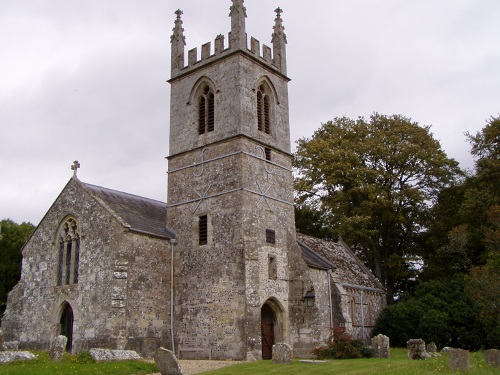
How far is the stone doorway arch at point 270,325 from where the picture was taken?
2488 cm

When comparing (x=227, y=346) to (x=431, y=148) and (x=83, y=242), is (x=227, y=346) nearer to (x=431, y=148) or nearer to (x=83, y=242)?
(x=83, y=242)

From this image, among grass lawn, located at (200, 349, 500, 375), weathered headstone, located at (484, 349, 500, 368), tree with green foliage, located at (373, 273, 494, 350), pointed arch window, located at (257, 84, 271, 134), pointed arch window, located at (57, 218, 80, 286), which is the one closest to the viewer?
grass lawn, located at (200, 349, 500, 375)

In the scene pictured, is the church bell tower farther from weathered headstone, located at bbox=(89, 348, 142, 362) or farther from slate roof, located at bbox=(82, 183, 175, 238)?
weathered headstone, located at bbox=(89, 348, 142, 362)

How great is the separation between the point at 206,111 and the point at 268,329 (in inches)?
435

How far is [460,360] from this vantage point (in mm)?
14977

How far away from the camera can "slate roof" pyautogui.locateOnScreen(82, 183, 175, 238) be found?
81.3ft

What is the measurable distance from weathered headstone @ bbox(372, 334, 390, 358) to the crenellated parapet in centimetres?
1466

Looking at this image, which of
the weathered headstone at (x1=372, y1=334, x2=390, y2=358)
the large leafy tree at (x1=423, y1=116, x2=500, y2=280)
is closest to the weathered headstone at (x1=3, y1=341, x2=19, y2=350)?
the weathered headstone at (x1=372, y1=334, x2=390, y2=358)

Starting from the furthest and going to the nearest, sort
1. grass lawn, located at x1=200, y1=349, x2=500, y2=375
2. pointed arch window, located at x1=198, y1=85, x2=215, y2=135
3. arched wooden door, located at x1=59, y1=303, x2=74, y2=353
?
1. pointed arch window, located at x1=198, y1=85, x2=215, y2=135
2. arched wooden door, located at x1=59, y1=303, x2=74, y2=353
3. grass lawn, located at x1=200, y1=349, x2=500, y2=375

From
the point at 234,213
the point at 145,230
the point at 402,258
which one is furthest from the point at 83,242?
the point at 402,258

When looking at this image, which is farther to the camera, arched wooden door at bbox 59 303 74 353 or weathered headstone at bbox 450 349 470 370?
arched wooden door at bbox 59 303 74 353

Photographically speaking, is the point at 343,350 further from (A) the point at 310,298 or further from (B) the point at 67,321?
(B) the point at 67,321

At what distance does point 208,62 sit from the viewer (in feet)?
90.5

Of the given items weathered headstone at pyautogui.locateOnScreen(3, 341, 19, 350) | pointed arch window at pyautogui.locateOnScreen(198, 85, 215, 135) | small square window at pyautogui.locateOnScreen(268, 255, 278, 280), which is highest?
pointed arch window at pyautogui.locateOnScreen(198, 85, 215, 135)
